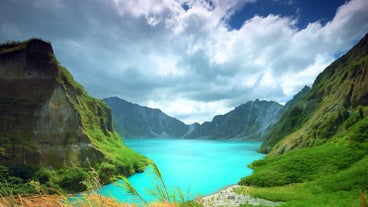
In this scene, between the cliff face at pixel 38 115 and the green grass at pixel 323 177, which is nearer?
the green grass at pixel 323 177

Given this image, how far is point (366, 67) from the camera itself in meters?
69.2

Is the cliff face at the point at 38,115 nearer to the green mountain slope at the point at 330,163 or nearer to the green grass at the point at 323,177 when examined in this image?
the green mountain slope at the point at 330,163

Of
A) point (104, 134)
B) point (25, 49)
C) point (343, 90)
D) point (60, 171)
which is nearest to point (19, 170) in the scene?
point (60, 171)

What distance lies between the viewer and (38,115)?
4859 centimetres

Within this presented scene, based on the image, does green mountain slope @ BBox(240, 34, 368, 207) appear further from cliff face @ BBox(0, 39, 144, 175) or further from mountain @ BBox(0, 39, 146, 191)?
cliff face @ BBox(0, 39, 144, 175)

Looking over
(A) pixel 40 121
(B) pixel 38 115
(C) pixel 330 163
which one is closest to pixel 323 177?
(C) pixel 330 163

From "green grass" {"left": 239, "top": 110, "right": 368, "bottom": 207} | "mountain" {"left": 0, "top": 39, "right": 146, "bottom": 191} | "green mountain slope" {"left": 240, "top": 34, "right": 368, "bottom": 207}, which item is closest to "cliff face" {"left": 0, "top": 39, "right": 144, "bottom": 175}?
"mountain" {"left": 0, "top": 39, "right": 146, "bottom": 191}

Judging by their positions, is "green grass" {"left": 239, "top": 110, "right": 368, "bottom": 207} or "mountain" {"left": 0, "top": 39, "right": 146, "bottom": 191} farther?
"mountain" {"left": 0, "top": 39, "right": 146, "bottom": 191}

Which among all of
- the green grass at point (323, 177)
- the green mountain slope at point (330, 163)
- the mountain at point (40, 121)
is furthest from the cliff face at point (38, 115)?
the green grass at point (323, 177)

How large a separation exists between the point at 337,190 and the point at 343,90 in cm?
5632

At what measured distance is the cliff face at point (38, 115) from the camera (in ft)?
146

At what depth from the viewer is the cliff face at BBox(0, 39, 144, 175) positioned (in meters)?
44.6

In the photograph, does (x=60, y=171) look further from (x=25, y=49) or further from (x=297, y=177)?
(x=297, y=177)

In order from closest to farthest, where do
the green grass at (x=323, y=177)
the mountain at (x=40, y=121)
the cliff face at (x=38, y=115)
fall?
1. the green grass at (x=323, y=177)
2. the mountain at (x=40, y=121)
3. the cliff face at (x=38, y=115)
